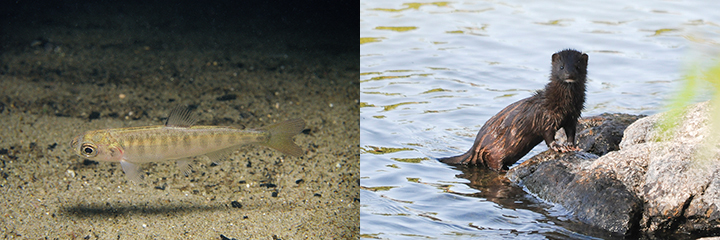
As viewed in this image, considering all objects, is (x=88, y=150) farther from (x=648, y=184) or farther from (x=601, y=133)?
(x=601, y=133)

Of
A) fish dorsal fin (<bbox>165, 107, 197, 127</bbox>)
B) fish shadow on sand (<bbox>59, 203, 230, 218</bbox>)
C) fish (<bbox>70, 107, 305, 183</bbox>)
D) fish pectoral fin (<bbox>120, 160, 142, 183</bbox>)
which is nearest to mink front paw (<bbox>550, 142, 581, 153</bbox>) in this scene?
fish shadow on sand (<bbox>59, 203, 230, 218</bbox>)

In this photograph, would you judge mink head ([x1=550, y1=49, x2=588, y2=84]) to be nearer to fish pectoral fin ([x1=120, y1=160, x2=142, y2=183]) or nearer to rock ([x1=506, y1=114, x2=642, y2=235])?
rock ([x1=506, y1=114, x2=642, y2=235])

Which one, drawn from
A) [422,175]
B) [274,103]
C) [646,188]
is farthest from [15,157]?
[646,188]

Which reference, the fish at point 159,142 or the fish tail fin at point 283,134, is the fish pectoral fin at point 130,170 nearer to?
the fish at point 159,142

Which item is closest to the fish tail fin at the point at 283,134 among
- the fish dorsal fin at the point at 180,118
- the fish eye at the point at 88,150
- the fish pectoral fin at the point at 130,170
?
the fish dorsal fin at the point at 180,118

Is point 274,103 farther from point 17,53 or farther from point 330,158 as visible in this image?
point 17,53

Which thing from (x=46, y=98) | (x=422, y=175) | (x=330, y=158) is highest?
(x=46, y=98)

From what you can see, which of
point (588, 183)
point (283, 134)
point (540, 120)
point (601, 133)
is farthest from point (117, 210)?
point (601, 133)
